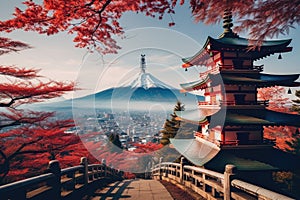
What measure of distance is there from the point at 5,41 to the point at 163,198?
10.2 metres

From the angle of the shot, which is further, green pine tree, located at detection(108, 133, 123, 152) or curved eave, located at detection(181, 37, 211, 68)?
green pine tree, located at detection(108, 133, 123, 152)

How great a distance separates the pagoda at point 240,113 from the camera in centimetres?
974

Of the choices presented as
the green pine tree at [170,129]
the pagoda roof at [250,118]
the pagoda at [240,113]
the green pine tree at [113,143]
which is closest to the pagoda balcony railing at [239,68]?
the pagoda at [240,113]

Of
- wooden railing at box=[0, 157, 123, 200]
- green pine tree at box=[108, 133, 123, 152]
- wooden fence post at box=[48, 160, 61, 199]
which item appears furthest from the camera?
green pine tree at box=[108, 133, 123, 152]

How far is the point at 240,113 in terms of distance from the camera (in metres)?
10.7

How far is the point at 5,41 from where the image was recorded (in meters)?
8.84

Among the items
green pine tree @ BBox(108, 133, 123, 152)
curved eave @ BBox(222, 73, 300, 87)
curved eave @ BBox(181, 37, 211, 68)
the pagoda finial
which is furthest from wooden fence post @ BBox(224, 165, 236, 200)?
green pine tree @ BBox(108, 133, 123, 152)

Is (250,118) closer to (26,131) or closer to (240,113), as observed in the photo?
(240,113)

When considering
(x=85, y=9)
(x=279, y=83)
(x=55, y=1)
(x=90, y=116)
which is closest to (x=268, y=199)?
(x=85, y=9)

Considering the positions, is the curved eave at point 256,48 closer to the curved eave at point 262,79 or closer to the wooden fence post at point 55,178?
the curved eave at point 262,79

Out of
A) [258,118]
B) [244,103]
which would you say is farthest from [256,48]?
[258,118]

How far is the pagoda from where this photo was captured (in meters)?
9.74

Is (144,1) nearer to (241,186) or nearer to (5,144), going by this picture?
(241,186)

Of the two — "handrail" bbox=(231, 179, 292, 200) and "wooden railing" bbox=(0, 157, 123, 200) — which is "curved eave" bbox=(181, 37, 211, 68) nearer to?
"handrail" bbox=(231, 179, 292, 200)
